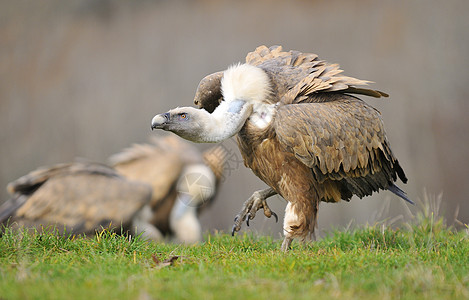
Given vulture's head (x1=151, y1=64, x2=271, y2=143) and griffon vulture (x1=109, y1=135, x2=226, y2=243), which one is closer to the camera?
vulture's head (x1=151, y1=64, x2=271, y2=143)

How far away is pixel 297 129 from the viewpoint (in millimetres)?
4719

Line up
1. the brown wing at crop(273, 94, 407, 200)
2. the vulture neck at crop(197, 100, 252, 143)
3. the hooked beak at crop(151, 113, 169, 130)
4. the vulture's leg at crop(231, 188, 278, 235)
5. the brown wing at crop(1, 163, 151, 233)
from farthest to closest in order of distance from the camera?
the brown wing at crop(1, 163, 151, 233) < the vulture's leg at crop(231, 188, 278, 235) < the vulture neck at crop(197, 100, 252, 143) < the brown wing at crop(273, 94, 407, 200) < the hooked beak at crop(151, 113, 169, 130)

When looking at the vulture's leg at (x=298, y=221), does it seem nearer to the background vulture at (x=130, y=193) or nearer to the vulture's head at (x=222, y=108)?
the vulture's head at (x=222, y=108)

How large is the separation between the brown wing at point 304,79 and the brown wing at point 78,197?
2.53 m

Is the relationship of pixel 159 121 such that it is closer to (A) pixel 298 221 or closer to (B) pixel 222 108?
(B) pixel 222 108

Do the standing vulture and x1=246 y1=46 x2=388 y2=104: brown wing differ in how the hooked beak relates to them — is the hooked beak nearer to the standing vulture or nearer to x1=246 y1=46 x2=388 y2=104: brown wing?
the standing vulture

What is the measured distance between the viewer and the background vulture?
6.87 m

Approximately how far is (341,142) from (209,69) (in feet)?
16.7

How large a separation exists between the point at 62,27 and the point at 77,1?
504mm

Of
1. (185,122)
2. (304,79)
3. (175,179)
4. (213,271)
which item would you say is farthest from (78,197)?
(213,271)

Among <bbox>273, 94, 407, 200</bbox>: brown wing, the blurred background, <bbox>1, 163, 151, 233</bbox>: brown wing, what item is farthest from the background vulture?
<bbox>273, 94, 407, 200</bbox>: brown wing

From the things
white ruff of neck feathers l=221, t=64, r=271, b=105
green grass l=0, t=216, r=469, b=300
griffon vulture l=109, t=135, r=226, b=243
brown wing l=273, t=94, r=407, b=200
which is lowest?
griffon vulture l=109, t=135, r=226, b=243

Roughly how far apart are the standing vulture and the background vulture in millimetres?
1699

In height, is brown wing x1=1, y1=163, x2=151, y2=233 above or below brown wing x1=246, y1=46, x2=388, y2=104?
below
